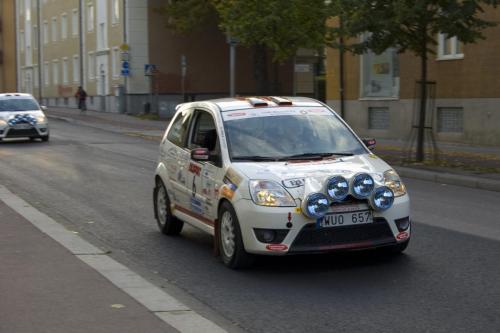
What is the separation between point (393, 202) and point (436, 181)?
348 inches

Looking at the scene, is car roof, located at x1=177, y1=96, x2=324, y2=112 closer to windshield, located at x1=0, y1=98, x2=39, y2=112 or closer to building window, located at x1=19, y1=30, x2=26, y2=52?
windshield, located at x1=0, y1=98, x2=39, y2=112

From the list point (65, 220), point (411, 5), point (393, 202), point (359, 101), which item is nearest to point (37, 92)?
point (359, 101)

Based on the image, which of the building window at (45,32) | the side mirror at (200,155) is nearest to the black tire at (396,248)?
the side mirror at (200,155)

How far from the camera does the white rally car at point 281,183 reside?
7.33 m

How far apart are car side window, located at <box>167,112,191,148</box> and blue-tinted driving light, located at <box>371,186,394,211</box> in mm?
2707

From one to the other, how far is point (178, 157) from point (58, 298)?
3.05 meters

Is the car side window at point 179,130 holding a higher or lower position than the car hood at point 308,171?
higher

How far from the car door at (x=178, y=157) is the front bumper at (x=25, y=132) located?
17.6 metres

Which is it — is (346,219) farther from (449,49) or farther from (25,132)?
(25,132)

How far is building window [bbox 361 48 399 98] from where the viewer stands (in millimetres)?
27406

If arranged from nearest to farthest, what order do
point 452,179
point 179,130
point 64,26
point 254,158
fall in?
point 254,158 → point 179,130 → point 452,179 → point 64,26

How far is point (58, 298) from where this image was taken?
664cm

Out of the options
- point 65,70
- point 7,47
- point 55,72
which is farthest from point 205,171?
point 7,47

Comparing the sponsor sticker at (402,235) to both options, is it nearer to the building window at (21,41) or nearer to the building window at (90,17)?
the building window at (90,17)
